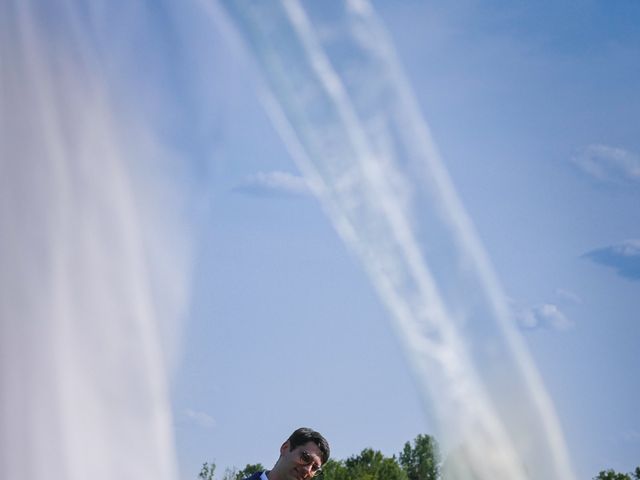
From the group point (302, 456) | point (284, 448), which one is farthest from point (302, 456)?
point (284, 448)

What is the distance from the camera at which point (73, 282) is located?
2736 centimetres

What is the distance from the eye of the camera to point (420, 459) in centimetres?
9850

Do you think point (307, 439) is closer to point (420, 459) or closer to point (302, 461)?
point (302, 461)

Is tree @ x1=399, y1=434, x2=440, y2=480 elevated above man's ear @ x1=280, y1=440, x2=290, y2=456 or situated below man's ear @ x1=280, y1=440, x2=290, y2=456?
above

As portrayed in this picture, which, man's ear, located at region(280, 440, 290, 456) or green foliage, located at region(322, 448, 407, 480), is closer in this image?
man's ear, located at region(280, 440, 290, 456)

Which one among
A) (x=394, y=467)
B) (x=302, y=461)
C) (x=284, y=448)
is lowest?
(x=302, y=461)

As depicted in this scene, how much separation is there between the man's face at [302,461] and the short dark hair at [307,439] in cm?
3

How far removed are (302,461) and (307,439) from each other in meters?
0.20

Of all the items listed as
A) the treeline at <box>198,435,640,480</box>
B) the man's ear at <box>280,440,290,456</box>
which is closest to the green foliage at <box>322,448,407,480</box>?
the treeline at <box>198,435,640,480</box>

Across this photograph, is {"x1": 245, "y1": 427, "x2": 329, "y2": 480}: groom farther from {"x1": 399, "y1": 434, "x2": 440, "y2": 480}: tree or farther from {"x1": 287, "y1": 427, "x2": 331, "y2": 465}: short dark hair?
{"x1": 399, "y1": 434, "x2": 440, "y2": 480}: tree

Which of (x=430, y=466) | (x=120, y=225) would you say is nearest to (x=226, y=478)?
(x=430, y=466)

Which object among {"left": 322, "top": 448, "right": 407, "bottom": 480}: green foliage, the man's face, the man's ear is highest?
{"left": 322, "top": 448, "right": 407, "bottom": 480}: green foliage

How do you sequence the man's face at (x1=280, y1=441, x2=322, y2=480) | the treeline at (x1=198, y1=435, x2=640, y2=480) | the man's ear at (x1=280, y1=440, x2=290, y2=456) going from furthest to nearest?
the treeline at (x1=198, y1=435, x2=640, y2=480)
the man's ear at (x1=280, y1=440, x2=290, y2=456)
the man's face at (x1=280, y1=441, x2=322, y2=480)

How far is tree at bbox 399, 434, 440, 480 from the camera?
96375 millimetres
